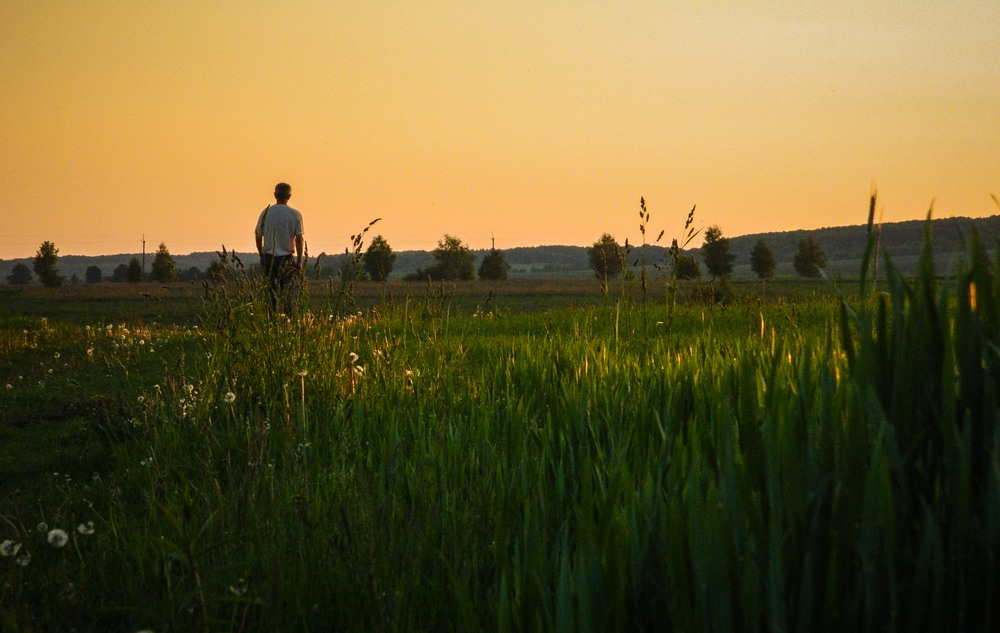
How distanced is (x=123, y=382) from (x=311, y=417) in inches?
160

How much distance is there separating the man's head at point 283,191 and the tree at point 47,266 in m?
90.4

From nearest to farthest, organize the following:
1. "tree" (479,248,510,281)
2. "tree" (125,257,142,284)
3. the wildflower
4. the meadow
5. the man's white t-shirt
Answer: the meadow
the wildflower
the man's white t-shirt
"tree" (125,257,142,284)
"tree" (479,248,510,281)

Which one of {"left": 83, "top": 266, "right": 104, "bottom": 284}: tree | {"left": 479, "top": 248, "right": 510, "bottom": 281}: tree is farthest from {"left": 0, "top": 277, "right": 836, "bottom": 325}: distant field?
{"left": 83, "top": 266, "right": 104, "bottom": 284}: tree

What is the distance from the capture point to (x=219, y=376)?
4.96 metres

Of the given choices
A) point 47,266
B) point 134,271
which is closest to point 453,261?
point 134,271

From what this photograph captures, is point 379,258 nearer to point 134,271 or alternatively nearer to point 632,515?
point 632,515

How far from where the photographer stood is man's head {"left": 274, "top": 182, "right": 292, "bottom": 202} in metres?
10.4

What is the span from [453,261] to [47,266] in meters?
47.4

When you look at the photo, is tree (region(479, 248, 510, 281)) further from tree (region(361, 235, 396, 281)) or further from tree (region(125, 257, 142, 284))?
tree (region(125, 257, 142, 284))

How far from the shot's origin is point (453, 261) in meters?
91.5

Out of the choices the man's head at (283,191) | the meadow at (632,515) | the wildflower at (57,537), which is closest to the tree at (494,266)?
the man's head at (283,191)

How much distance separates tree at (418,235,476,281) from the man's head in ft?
237

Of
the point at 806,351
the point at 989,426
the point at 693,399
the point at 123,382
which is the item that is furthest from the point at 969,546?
the point at 123,382

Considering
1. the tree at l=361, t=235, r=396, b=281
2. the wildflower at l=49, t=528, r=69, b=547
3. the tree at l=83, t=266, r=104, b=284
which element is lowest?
the wildflower at l=49, t=528, r=69, b=547
